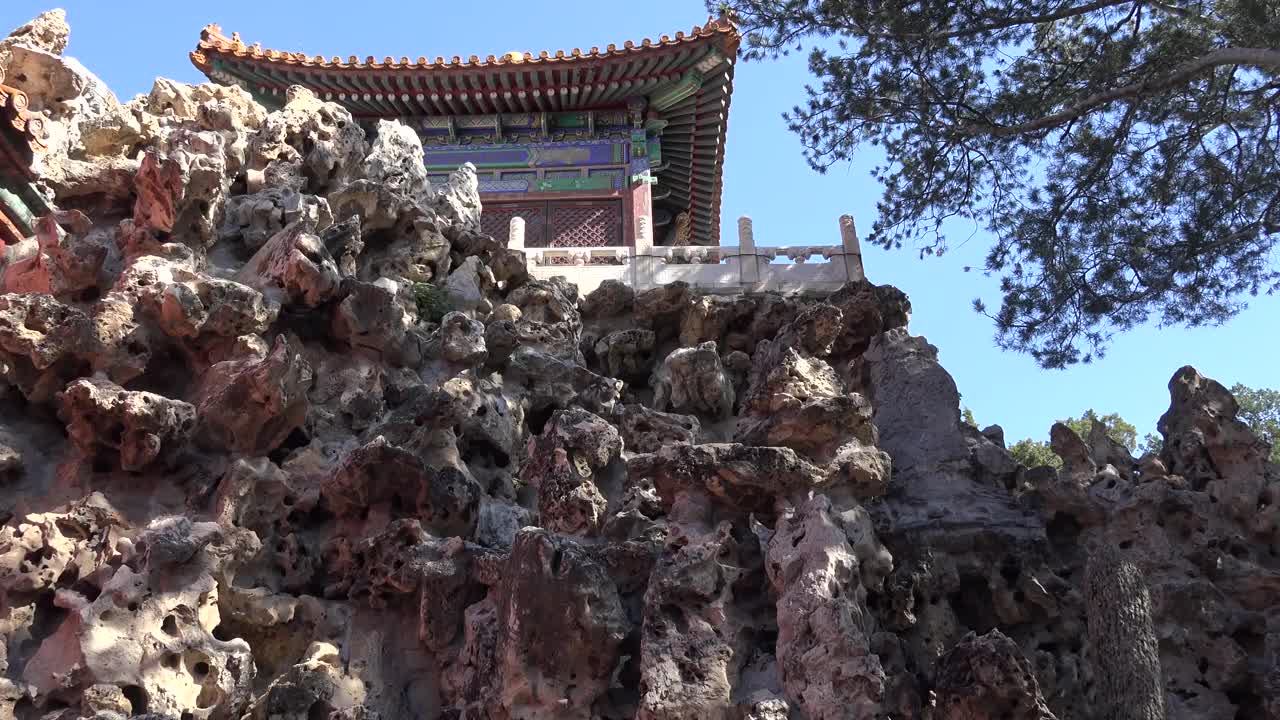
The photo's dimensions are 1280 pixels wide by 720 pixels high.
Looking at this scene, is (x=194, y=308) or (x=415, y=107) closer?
(x=194, y=308)

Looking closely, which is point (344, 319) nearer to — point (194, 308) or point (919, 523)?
point (194, 308)

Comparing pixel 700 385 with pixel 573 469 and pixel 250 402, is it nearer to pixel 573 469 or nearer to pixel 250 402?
pixel 573 469

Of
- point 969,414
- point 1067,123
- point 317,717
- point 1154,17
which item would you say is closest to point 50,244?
→ point 317,717

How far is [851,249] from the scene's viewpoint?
1166 cm

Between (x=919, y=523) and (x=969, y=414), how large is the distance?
1544cm

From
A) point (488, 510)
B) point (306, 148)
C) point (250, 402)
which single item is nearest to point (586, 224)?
point (306, 148)

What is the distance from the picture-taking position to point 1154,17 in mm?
8547

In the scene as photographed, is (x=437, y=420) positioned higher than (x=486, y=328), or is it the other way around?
(x=486, y=328)

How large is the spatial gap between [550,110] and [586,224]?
207 cm

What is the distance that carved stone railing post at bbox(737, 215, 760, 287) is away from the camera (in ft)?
36.9

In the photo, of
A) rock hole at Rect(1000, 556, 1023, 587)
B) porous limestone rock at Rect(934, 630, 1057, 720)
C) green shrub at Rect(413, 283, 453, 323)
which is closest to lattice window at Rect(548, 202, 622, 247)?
green shrub at Rect(413, 283, 453, 323)

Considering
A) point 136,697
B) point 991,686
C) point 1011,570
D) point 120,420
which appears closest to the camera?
point 991,686

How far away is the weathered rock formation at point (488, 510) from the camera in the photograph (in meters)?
4.64

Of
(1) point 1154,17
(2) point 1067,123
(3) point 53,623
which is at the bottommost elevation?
(3) point 53,623
